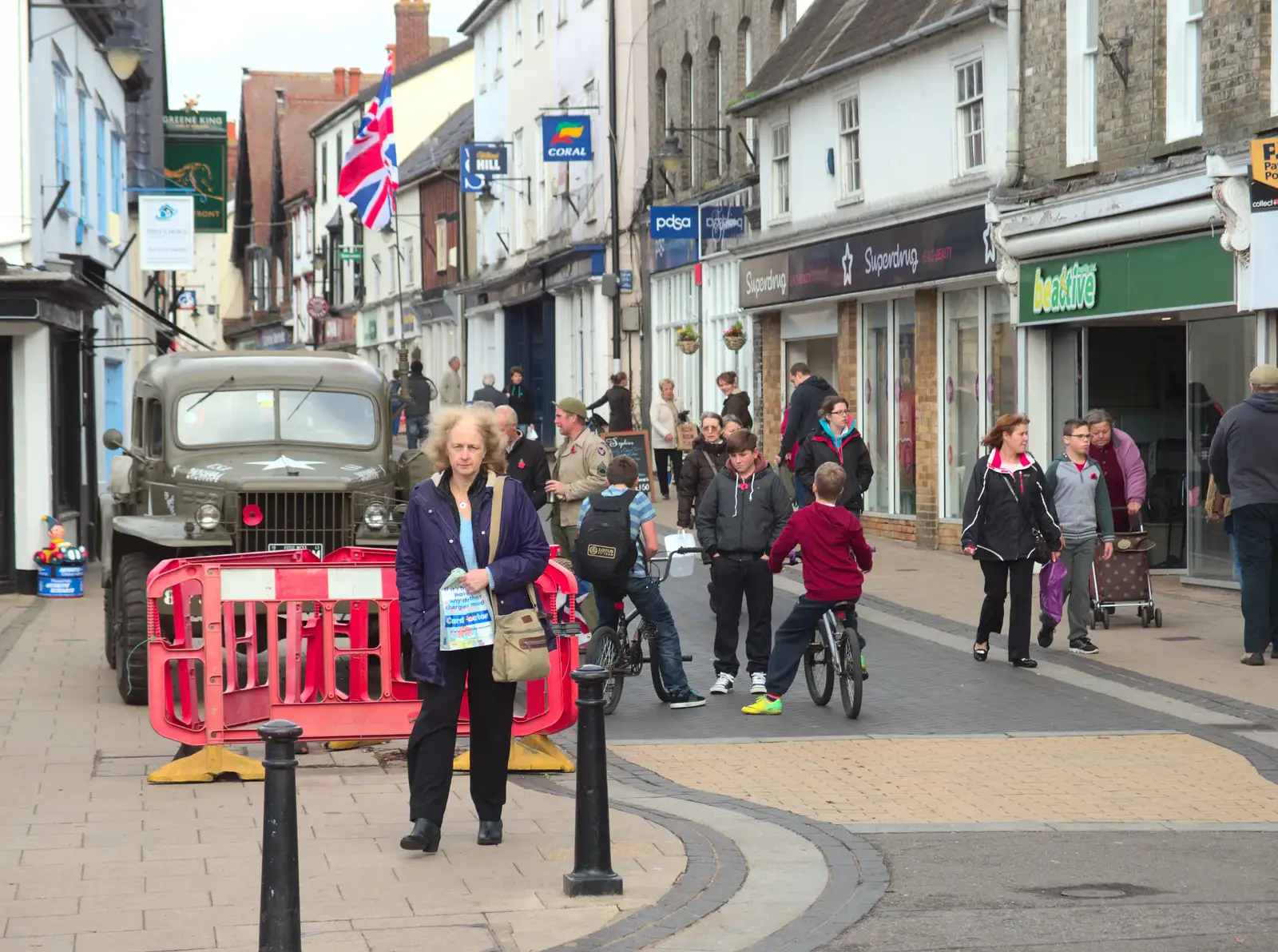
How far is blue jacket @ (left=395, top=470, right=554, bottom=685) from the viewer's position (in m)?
7.55

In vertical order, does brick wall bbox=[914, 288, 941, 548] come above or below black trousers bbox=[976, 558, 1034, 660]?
Answer: above

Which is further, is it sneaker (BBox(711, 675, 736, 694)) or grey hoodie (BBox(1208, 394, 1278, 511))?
grey hoodie (BBox(1208, 394, 1278, 511))

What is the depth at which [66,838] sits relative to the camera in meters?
7.77

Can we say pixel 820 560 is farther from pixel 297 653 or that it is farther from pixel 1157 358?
pixel 1157 358

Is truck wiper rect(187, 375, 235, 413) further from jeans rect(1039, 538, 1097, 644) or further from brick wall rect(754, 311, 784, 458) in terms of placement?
brick wall rect(754, 311, 784, 458)

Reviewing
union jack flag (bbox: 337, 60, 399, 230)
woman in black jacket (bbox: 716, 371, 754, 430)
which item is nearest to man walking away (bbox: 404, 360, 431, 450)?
union jack flag (bbox: 337, 60, 399, 230)

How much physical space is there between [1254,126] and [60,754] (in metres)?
11.0

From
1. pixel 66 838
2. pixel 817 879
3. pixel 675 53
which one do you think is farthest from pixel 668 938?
pixel 675 53

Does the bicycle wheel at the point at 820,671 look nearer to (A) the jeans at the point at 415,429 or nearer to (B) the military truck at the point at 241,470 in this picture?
(B) the military truck at the point at 241,470

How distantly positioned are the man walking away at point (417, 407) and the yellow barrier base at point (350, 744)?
2664 cm

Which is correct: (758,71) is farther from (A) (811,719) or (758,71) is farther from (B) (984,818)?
(B) (984,818)

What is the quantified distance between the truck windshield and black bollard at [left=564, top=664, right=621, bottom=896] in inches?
290

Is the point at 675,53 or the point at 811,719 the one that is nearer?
the point at 811,719

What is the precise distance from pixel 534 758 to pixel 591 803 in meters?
2.77
